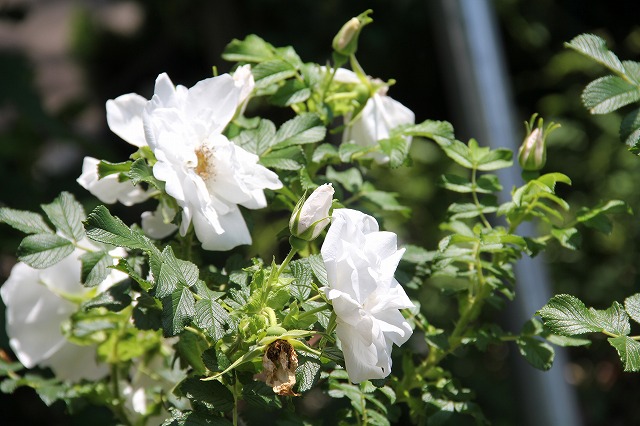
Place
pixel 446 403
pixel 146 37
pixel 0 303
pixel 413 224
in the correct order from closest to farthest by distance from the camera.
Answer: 1. pixel 446 403
2. pixel 0 303
3. pixel 413 224
4. pixel 146 37

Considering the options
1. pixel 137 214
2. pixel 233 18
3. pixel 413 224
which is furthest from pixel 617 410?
pixel 233 18

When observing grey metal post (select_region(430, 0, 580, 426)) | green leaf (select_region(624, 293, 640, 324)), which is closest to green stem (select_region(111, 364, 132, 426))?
green leaf (select_region(624, 293, 640, 324))

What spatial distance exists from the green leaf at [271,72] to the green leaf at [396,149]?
0.10 meters

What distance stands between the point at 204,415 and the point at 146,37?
281 cm

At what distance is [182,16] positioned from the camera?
2.43 m

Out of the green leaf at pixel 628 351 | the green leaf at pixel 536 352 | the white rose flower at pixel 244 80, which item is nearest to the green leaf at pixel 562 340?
the green leaf at pixel 536 352

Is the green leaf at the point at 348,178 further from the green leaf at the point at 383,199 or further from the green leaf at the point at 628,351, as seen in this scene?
the green leaf at the point at 628,351

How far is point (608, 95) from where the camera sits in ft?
2.17

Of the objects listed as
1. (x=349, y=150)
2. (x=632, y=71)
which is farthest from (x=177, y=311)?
(x=632, y=71)

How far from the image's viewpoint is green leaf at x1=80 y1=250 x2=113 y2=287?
1.96 ft

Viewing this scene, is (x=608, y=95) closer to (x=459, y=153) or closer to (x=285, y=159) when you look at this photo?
(x=459, y=153)

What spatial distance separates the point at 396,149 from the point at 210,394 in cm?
26

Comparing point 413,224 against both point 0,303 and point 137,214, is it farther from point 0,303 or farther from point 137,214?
point 0,303

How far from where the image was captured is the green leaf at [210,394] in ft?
1.88
